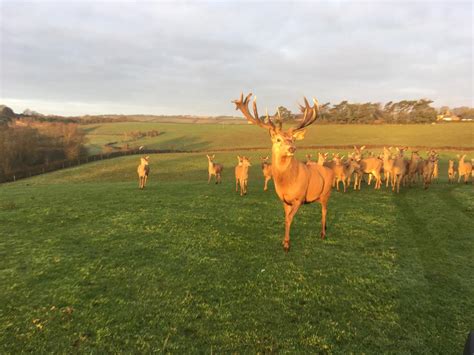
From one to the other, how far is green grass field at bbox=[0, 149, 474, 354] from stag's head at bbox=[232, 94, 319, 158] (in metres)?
3.05

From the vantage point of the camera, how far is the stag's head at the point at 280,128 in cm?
799

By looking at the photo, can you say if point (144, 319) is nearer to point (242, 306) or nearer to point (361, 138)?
point (242, 306)

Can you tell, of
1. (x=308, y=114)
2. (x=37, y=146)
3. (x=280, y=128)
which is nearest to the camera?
(x=280, y=128)

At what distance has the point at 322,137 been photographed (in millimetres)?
71000

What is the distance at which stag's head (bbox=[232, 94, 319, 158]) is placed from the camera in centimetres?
799

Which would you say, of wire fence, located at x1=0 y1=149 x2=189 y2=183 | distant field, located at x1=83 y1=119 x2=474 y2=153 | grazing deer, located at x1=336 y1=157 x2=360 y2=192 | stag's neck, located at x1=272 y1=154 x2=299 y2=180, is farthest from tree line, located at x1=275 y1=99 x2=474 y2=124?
stag's neck, located at x1=272 y1=154 x2=299 y2=180

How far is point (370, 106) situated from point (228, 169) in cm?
6565

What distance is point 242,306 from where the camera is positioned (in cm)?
595

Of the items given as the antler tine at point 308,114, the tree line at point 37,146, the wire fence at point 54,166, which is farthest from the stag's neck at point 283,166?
the tree line at point 37,146

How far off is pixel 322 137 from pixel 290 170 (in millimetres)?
66156

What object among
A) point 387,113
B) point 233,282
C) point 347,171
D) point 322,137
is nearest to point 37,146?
point 347,171

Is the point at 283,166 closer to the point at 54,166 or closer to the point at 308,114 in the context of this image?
the point at 308,114

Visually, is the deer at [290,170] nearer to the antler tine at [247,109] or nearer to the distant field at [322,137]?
the antler tine at [247,109]

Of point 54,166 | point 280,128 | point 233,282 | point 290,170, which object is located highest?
point 280,128
